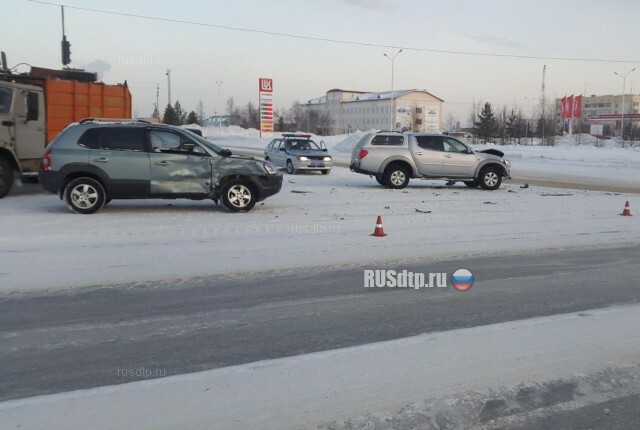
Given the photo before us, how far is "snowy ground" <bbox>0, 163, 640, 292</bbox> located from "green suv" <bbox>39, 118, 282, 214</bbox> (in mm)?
450

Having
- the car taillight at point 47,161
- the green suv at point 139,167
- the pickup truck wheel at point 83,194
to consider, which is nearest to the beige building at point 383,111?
the green suv at point 139,167

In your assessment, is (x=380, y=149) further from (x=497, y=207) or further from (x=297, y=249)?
(x=297, y=249)

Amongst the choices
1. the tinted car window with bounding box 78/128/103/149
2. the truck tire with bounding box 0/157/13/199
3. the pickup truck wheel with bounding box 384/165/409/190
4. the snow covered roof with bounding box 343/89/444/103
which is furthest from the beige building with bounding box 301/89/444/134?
the tinted car window with bounding box 78/128/103/149

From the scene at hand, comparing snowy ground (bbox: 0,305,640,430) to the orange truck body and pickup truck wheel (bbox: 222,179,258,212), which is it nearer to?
pickup truck wheel (bbox: 222,179,258,212)

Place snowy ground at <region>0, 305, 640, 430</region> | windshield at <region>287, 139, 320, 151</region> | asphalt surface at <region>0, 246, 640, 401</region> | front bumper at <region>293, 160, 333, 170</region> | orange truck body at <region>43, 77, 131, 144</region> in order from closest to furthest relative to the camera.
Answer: snowy ground at <region>0, 305, 640, 430</region> → asphalt surface at <region>0, 246, 640, 401</region> → orange truck body at <region>43, 77, 131, 144</region> → front bumper at <region>293, 160, 333, 170</region> → windshield at <region>287, 139, 320, 151</region>

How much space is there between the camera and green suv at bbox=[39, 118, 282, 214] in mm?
10953

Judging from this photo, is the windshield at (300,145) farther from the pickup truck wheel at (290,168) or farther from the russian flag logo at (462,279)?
the russian flag logo at (462,279)

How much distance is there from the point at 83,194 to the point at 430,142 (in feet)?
35.1

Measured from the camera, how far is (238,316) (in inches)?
217

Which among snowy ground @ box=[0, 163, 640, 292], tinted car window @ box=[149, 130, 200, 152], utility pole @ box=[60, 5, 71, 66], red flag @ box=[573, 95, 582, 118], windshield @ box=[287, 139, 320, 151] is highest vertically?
red flag @ box=[573, 95, 582, 118]

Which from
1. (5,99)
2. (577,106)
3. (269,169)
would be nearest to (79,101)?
(5,99)

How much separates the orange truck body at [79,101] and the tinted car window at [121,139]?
389 centimetres

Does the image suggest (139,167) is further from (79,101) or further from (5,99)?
(79,101)

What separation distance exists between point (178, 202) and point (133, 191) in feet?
6.47
